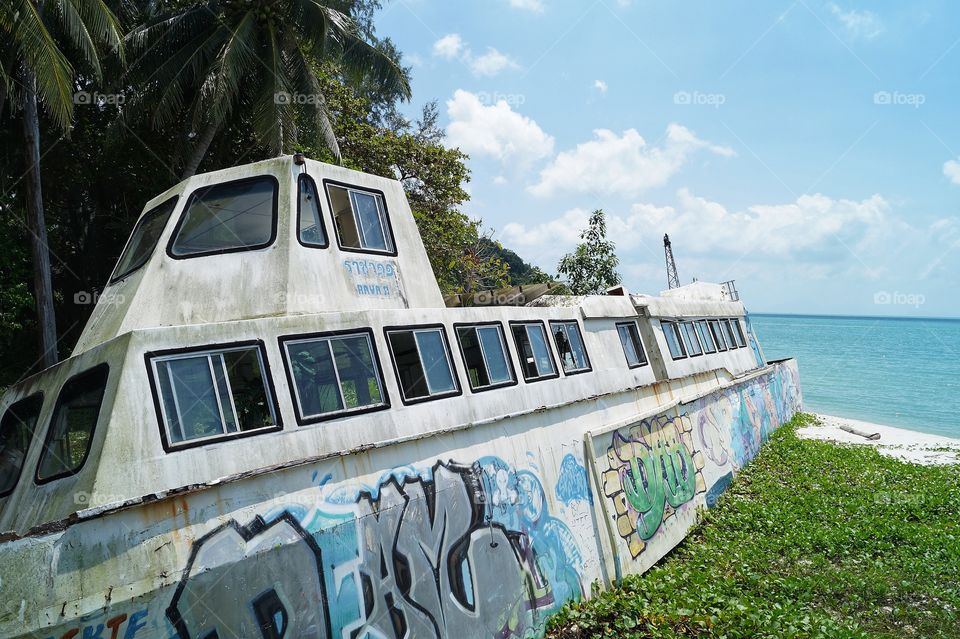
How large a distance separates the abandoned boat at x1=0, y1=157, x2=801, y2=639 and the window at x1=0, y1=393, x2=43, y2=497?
6 cm

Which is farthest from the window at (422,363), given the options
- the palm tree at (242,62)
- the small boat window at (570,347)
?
the palm tree at (242,62)

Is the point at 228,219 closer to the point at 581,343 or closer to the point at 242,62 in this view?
the point at 581,343

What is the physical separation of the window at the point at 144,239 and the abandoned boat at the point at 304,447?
49mm

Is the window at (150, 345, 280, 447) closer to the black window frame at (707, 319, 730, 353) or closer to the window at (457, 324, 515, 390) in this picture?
the window at (457, 324, 515, 390)

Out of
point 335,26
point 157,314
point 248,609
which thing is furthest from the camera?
point 335,26

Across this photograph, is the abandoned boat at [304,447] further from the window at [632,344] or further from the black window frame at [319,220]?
the window at [632,344]

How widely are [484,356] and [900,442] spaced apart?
24573 mm

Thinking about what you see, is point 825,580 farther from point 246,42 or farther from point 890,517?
point 246,42

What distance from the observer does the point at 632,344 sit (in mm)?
13336

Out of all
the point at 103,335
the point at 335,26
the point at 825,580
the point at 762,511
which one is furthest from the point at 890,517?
the point at 335,26

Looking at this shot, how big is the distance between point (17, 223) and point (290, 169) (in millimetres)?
15408

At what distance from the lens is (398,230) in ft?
29.7

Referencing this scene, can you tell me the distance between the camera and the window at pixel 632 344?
12930 millimetres

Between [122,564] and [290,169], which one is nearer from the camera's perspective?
[122,564]
